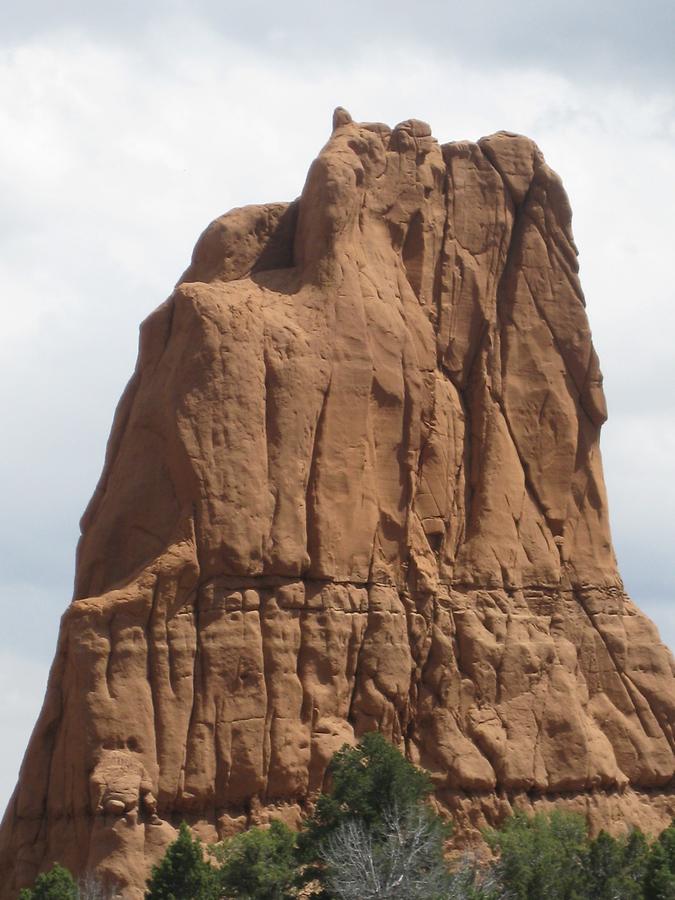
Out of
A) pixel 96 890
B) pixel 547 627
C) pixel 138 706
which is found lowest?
pixel 96 890

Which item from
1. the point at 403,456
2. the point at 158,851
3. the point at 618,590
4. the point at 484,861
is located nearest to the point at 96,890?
the point at 158,851

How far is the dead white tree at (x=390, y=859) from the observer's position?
36531 millimetres

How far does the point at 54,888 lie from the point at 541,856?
786cm

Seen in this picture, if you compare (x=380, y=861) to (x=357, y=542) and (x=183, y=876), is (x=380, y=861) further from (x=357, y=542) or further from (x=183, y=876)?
(x=357, y=542)

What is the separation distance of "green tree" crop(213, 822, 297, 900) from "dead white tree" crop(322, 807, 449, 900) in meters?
0.68

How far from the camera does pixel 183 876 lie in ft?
121

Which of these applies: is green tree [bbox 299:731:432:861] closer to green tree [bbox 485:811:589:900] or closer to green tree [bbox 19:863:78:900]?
green tree [bbox 485:811:589:900]

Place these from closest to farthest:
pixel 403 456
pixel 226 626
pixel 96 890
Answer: pixel 96 890 < pixel 226 626 < pixel 403 456

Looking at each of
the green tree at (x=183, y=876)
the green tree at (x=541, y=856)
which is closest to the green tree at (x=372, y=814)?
the green tree at (x=541, y=856)

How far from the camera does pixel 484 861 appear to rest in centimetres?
4166

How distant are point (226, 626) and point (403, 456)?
521 centimetres

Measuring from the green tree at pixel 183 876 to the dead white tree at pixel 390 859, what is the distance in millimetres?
1849

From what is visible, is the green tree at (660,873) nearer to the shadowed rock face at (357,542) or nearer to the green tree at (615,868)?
the green tree at (615,868)

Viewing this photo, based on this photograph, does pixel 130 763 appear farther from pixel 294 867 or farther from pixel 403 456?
pixel 403 456
